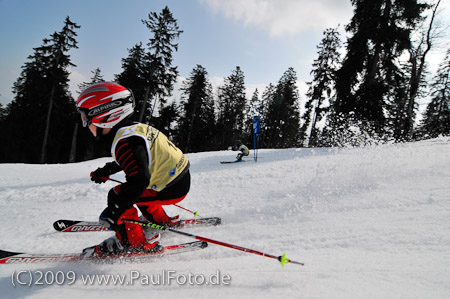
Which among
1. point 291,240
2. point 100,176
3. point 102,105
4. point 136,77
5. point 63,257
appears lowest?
point 63,257

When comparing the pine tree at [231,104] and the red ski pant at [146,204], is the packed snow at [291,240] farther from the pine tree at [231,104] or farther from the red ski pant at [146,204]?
the pine tree at [231,104]

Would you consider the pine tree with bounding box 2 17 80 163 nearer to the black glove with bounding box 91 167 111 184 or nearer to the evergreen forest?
the evergreen forest

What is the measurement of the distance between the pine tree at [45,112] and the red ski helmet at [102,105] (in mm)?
26669

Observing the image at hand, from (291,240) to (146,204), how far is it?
6.58ft

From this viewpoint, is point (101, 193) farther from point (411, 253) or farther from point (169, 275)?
point (411, 253)

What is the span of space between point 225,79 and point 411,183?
37.0 m

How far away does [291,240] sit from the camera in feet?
9.03

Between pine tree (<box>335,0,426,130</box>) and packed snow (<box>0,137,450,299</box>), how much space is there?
10.2 metres

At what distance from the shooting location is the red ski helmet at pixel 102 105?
2453 mm

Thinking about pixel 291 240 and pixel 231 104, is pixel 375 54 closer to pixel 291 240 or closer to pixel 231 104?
pixel 291 240

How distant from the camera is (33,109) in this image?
2581 cm

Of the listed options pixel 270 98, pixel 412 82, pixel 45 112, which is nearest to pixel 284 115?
pixel 270 98

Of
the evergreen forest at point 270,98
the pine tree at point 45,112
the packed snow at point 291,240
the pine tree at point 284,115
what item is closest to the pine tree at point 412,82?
the evergreen forest at point 270,98

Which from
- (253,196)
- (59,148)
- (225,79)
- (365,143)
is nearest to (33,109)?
(59,148)
